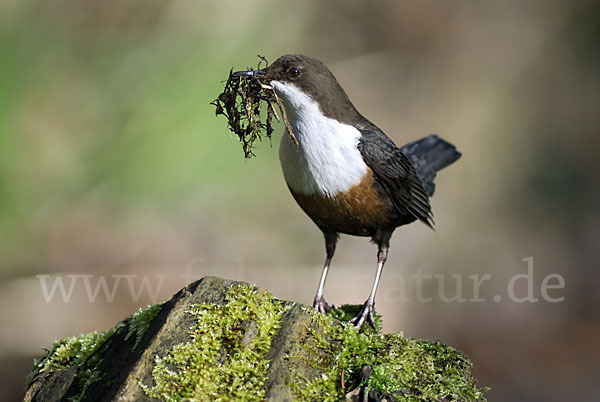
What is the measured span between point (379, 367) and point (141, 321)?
119cm

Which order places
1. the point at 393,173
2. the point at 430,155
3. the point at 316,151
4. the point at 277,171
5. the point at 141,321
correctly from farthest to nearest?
the point at 277,171 < the point at 430,155 < the point at 393,173 < the point at 316,151 < the point at 141,321

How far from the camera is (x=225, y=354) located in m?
2.59

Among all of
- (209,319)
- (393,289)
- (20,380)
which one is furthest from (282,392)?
(393,289)

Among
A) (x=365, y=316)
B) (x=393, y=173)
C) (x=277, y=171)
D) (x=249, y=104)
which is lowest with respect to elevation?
(x=365, y=316)

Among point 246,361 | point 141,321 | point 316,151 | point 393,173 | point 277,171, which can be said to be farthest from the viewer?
point 277,171

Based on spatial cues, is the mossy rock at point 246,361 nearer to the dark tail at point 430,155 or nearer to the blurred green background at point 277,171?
the dark tail at point 430,155

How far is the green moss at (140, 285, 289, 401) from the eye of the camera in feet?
8.02

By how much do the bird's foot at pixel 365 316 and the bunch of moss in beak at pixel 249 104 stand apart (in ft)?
3.35

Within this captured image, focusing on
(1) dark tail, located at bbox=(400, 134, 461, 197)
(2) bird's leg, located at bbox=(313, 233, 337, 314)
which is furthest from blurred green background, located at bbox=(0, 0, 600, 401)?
(2) bird's leg, located at bbox=(313, 233, 337, 314)

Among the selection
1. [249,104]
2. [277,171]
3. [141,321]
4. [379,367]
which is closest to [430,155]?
[249,104]

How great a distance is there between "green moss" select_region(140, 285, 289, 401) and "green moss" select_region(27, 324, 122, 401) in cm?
55

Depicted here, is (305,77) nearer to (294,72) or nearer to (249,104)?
(294,72)

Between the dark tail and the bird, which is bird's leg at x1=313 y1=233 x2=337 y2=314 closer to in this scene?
the bird

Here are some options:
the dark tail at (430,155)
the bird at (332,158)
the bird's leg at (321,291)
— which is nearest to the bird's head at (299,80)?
the bird at (332,158)
